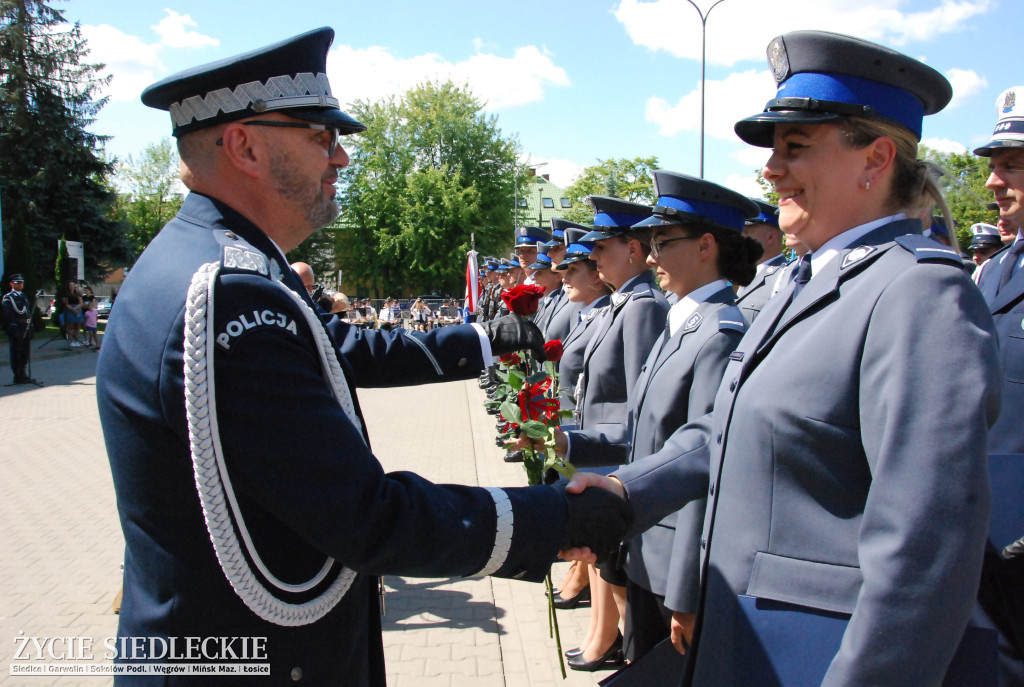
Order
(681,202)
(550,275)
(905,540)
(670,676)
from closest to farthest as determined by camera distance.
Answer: (905,540) < (670,676) < (681,202) < (550,275)

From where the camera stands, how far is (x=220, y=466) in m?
1.47

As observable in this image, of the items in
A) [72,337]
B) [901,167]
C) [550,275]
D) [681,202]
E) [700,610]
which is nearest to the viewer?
[901,167]

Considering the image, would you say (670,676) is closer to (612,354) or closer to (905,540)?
(905,540)

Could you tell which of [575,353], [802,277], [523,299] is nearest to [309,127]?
[523,299]

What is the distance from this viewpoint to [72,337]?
24078 millimetres

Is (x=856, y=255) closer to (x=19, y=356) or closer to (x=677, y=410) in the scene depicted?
(x=677, y=410)

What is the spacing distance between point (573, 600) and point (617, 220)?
243 centimetres

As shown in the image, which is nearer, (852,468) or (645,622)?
(852,468)

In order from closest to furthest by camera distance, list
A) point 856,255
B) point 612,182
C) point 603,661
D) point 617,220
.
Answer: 1. point 856,255
2. point 603,661
3. point 617,220
4. point 612,182

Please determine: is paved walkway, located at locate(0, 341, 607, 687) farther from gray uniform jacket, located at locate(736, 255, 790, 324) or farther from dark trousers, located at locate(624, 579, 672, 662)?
gray uniform jacket, located at locate(736, 255, 790, 324)

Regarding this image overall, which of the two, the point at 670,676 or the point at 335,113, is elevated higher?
the point at 335,113

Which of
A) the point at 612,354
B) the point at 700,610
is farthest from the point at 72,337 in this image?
the point at 700,610


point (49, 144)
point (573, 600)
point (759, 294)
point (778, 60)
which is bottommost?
point (573, 600)

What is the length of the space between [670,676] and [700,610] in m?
0.57
